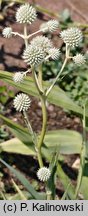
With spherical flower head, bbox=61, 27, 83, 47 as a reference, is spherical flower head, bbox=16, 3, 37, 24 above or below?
above

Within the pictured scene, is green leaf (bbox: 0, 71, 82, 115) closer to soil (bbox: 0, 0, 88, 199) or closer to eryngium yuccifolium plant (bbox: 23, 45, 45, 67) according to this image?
eryngium yuccifolium plant (bbox: 23, 45, 45, 67)

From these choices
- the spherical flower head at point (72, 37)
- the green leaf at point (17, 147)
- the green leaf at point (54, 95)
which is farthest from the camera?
the green leaf at point (17, 147)

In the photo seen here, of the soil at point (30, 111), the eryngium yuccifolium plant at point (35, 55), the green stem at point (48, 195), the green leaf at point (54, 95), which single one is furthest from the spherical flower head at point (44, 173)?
the soil at point (30, 111)

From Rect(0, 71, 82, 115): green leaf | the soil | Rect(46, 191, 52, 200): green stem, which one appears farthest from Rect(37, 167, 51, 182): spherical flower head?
the soil

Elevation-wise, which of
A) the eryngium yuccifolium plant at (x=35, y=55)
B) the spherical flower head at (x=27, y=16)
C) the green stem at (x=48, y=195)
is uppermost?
the spherical flower head at (x=27, y=16)

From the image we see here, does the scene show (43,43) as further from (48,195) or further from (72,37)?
(48,195)

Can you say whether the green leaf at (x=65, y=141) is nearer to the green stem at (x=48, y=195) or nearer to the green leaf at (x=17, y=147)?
the green leaf at (x=17, y=147)

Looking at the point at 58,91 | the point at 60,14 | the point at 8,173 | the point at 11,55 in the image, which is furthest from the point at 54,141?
the point at 60,14

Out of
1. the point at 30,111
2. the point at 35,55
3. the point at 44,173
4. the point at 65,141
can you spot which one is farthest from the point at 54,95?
the point at 30,111
